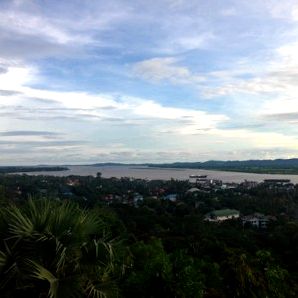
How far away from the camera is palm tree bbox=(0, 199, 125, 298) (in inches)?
182

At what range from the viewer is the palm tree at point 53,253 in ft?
15.1

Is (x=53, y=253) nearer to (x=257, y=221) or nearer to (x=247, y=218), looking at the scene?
(x=257, y=221)

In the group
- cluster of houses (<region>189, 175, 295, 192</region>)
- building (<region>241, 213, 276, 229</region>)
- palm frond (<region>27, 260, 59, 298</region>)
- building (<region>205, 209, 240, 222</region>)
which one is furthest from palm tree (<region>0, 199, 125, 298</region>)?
cluster of houses (<region>189, 175, 295, 192</region>)

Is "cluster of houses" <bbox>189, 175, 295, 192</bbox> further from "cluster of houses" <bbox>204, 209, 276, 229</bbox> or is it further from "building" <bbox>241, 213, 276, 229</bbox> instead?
"building" <bbox>241, 213, 276, 229</bbox>

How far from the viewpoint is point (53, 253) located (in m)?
4.81

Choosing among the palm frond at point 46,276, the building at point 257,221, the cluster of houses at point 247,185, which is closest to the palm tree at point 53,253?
the palm frond at point 46,276

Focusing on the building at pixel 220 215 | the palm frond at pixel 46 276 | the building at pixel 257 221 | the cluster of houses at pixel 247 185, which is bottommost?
the building at pixel 220 215

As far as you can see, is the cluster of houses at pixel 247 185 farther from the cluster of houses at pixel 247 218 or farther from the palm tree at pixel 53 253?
the palm tree at pixel 53 253

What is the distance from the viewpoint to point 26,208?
201 inches

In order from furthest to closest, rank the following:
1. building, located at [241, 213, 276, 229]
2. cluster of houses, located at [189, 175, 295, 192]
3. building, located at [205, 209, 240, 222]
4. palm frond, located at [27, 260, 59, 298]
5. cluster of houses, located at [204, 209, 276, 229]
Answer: cluster of houses, located at [189, 175, 295, 192] → building, located at [205, 209, 240, 222] → cluster of houses, located at [204, 209, 276, 229] → building, located at [241, 213, 276, 229] → palm frond, located at [27, 260, 59, 298]

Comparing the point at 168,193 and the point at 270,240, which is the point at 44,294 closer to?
the point at 270,240

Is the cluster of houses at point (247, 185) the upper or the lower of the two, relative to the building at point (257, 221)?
upper

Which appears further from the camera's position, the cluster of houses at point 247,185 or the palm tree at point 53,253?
the cluster of houses at point 247,185

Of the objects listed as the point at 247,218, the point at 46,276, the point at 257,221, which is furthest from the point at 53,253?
the point at 247,218
